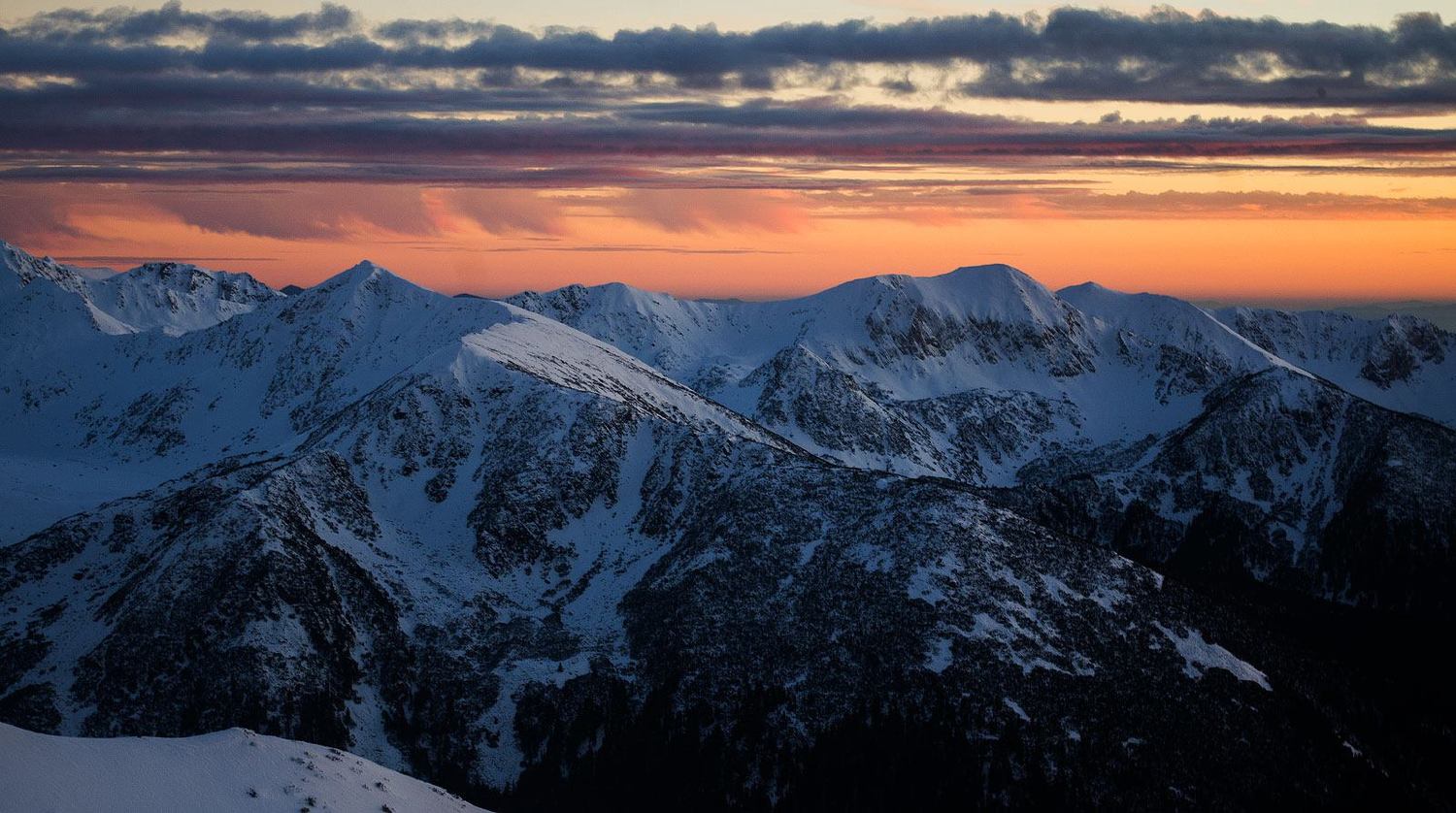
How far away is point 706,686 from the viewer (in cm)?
14325

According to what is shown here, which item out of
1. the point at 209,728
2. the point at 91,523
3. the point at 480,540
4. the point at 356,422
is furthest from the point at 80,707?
the point at 356,422

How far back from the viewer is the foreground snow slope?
7775cm

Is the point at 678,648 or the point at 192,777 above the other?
the point at 192,777

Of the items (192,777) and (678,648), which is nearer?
(192,777)

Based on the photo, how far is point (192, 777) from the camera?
85.6 metres

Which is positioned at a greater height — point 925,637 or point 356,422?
point 356,422

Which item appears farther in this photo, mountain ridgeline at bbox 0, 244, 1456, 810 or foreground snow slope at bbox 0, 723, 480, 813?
mountain ridgeline at bbox 0, 244, 1456, 810

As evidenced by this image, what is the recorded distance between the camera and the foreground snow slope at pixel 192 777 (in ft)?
255

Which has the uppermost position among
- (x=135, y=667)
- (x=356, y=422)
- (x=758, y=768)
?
(x=356, y=422)

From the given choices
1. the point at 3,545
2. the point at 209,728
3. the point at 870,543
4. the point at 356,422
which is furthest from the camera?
the point at 356,422

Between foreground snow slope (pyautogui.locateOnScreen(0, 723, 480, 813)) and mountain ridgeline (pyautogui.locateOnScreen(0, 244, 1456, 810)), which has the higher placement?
foreground snow slope (pyautogui.locateOnScreen(0, 723, 480, 813))

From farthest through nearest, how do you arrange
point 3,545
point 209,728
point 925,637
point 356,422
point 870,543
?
point 356,422
point 3,545
point 870,543
point 925,637
point 209,728

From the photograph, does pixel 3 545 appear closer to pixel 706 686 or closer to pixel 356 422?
pixel 356 422

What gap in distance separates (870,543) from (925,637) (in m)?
22.7
